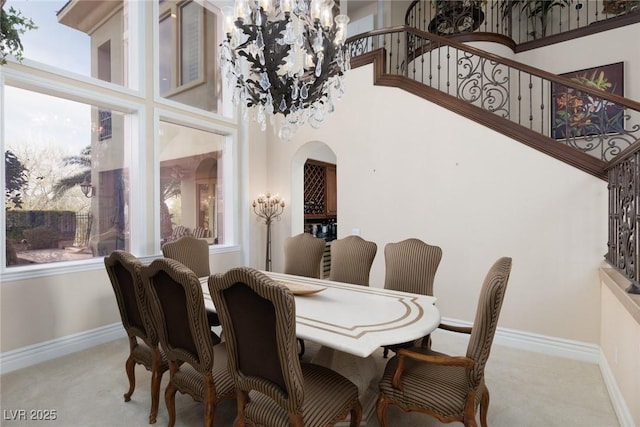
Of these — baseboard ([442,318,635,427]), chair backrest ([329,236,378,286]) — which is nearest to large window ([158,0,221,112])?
chair backrest ([329,236,378,286])

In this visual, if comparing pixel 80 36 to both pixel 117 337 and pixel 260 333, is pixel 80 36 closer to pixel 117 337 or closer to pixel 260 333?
pixel 117 337

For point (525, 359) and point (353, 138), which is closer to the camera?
point (525, 359)

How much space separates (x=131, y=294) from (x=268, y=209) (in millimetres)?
3282

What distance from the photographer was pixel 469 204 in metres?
3.75

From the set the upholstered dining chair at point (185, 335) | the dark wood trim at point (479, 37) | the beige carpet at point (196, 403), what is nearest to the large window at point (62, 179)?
the beige carpet at point (196, 403)

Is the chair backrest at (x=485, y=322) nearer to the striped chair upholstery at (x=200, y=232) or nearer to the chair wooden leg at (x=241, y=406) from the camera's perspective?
the chair wooden leg at (x=241, y=406)

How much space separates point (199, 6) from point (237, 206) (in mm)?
3027

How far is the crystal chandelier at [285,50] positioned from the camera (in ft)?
7.88

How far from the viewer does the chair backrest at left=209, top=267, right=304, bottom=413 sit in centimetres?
140

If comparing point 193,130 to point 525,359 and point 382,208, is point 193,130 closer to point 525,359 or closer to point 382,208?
point 382,208

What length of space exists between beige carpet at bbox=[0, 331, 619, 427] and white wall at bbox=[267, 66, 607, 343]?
0.62 metres

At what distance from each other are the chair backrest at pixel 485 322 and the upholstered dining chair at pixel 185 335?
4.20 ft

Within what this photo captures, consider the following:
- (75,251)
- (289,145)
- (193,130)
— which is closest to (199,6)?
(193,130)

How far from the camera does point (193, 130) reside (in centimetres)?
484
